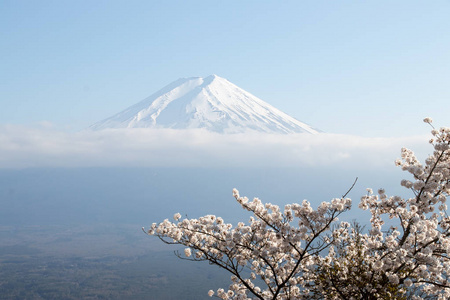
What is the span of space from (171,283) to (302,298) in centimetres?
17709

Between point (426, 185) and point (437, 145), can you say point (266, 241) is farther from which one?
point (437, 145)

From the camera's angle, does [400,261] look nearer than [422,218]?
Yes

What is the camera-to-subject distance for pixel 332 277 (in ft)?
23.9

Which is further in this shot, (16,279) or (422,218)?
(16,279)

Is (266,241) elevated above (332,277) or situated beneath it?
elevated above

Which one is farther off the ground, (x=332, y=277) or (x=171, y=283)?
(x=332, y=277)

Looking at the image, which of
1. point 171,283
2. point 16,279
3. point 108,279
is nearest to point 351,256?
point 171,283

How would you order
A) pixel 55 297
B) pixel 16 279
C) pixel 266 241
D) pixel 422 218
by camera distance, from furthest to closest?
pixel 16 279 < pixel 55 297 < pixel 266 241 < pixel 422 218

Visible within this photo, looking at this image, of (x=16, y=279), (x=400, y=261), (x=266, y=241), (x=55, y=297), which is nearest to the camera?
(x=400, y=261)

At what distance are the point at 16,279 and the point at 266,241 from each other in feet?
737

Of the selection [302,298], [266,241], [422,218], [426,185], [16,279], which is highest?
[426,185]

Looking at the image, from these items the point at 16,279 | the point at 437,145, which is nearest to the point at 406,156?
the point at 437,145

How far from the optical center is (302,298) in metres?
7.89

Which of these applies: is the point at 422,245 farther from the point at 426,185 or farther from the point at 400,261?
the point at 426,185
